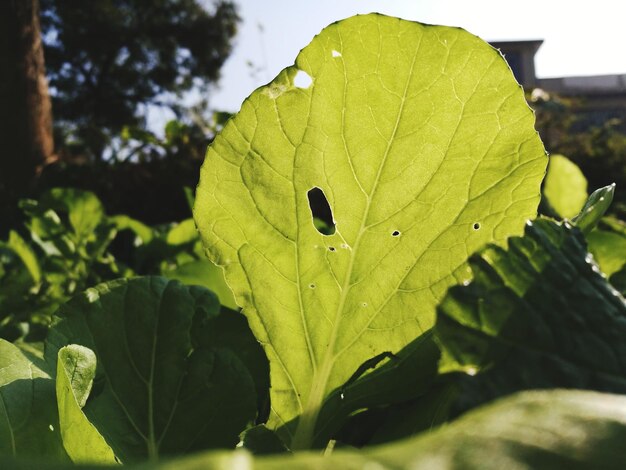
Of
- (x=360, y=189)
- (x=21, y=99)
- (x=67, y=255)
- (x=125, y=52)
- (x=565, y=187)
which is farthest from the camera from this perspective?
(x=125, y=52)

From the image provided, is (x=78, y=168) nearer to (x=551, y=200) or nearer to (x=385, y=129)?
(x=551, y=200)

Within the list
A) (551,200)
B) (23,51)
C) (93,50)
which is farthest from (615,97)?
(551,200)

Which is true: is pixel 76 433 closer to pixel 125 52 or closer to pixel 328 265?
pixel 328 265

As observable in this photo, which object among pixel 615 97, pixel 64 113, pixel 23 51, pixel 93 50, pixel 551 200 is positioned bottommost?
pixel 551 200

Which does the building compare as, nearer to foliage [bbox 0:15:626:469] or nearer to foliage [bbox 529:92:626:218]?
foliage [bbox 529:92:626:218]

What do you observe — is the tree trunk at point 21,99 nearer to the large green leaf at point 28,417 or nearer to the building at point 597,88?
the large green leaf at point 28,417

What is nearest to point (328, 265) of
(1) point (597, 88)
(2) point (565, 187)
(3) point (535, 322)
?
(3) point (535, 322)

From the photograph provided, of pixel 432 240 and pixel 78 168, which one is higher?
pixel 78 168
